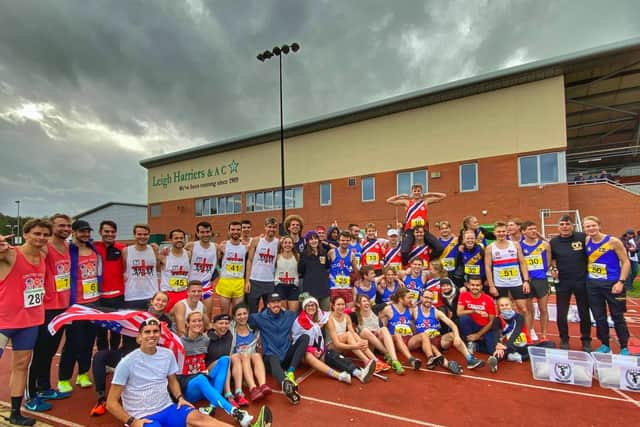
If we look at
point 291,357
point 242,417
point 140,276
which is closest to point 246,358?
point 291,357

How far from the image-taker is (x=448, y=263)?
20.1 feet

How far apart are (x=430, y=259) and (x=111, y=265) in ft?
17.5

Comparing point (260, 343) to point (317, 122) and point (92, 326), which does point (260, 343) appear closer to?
point (92, 326)

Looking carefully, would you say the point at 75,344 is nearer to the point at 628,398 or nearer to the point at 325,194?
the point at 628,398

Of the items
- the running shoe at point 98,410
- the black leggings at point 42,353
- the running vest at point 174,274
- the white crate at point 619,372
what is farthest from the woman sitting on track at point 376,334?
the black leggings at point 42,353

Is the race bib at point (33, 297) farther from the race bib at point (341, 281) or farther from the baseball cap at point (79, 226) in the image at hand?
the race bib at point (341, 281)

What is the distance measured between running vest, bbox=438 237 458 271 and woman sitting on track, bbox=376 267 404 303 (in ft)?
3.15

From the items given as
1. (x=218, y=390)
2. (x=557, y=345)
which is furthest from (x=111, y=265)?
(x=557, y=345)

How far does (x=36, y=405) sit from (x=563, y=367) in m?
6.24

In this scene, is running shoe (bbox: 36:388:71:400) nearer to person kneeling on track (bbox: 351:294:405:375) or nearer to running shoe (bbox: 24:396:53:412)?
running shoe (bbox: 24:396:53:412)

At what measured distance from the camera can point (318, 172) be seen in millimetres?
20562

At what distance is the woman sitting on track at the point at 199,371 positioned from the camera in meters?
3.54

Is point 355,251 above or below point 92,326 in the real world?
above

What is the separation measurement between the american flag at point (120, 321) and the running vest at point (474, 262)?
4692mm
